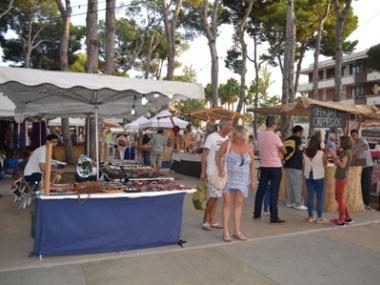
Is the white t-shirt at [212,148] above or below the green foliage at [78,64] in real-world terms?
below

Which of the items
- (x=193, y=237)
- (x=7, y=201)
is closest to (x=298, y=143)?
(x=193, y=237)

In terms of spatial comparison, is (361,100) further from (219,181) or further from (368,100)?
(219,181)

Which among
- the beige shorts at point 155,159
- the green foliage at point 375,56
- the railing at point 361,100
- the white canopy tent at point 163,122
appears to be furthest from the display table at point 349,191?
the railing at point 361,100

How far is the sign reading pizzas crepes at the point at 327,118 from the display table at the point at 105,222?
4375 mm

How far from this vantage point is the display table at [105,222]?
475 centimetres

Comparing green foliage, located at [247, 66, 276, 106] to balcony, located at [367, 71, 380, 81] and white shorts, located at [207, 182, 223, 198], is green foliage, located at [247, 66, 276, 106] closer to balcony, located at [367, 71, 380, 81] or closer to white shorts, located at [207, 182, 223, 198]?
balcony, located at [367, 71, 380, 81]

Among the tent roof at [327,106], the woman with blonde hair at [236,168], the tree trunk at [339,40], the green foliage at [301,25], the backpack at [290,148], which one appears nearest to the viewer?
the woman with blonde hair at [236,168]

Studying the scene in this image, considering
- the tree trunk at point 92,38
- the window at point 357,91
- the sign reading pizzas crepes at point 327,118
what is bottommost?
the sign reading pizzas crepes at point 327,118

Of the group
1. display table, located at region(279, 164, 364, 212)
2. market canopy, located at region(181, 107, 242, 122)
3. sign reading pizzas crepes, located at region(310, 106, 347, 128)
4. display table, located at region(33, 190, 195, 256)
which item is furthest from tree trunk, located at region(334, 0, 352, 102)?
display table, located at region(33, 190, 195, 256)

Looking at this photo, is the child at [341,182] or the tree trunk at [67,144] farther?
the tree trunk at [67,144]

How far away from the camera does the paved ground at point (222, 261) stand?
14.0 ft

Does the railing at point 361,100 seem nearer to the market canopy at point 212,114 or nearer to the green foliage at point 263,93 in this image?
the green foliage at point 263,93

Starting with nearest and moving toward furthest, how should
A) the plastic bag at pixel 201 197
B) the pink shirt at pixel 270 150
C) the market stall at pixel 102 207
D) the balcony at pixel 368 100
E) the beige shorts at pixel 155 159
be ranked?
1. the market stall at pixel 102 207
2. the plastic bag at pixel 201 197
3. the pink shirt at pixel 270 150
4. the beige shorts at pixel 155 159
5. the balcony at pixel 368 100

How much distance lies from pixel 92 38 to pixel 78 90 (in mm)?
4718
